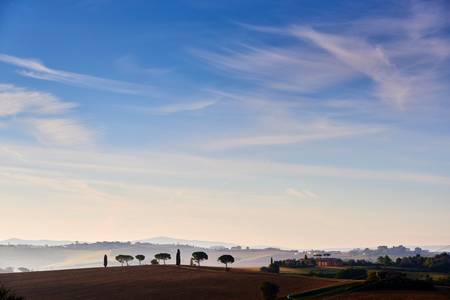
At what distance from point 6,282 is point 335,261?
3467 inches

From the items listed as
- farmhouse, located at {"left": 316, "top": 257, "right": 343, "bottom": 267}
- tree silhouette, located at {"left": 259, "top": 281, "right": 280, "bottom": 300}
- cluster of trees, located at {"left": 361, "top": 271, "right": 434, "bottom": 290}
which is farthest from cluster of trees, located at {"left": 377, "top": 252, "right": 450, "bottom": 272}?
tree silhouette, located at {"left": 259, "top": 281, "right": 280, "bottom": 300}

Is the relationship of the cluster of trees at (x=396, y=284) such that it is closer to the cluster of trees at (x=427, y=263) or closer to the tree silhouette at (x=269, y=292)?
the tree silhouette at (x=269, y=292)

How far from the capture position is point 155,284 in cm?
11006

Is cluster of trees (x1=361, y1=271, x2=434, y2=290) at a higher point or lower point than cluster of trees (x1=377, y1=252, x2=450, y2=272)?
lower

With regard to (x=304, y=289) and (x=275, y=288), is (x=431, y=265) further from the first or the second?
(x=275, y=288)

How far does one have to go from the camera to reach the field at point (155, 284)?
318 feet

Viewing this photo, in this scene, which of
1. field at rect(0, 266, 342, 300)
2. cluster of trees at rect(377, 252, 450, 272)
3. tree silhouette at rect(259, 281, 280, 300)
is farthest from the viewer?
cluster of trees at rect(377, 252, 450, 272)

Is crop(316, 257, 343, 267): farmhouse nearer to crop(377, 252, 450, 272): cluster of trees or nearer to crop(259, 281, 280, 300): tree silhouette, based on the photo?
crop(377, 252, 450, 272): cluster of trees

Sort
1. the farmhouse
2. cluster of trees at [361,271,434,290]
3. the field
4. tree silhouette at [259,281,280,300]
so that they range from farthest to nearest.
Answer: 1. the farmhouse
2. the field
3. cluster of trees at [361,271,434,290]
4. tree silhouette at [259,281,280,300]

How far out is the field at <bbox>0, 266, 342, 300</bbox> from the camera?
96.8 m

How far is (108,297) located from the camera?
3875 inches

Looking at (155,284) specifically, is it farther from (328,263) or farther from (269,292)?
(328,263)

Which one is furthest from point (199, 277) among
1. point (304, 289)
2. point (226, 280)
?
point (304, 289)

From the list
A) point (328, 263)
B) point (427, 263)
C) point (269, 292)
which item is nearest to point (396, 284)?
point (269, 292)
